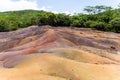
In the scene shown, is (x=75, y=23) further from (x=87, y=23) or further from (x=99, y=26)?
(x=99, y=26)

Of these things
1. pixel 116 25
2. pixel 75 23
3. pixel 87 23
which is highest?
pixel 116 25

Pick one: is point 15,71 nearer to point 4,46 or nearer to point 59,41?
point 59,41

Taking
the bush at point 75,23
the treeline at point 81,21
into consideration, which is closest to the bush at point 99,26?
the treeline at point 81,21

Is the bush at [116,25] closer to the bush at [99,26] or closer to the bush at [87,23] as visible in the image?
the bush at [99,26]

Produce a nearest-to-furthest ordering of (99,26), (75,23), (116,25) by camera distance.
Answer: (116,25)
(99,26)
(75,23)

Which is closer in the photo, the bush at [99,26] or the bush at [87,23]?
the bush at [99,26]

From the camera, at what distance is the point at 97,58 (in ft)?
72.5

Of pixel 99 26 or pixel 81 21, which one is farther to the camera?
pixel 81 21

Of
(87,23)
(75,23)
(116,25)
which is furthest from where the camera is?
(75,23)

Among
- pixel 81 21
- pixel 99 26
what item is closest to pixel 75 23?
pixel 81 21

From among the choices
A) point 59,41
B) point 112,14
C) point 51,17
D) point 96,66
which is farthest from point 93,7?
point 96,66

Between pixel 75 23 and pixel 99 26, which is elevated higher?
pixel 99 26

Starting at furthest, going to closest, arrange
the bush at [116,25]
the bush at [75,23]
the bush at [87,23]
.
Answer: the bush at [75,23] < the bush at [87,23] < the bush at [116,25]

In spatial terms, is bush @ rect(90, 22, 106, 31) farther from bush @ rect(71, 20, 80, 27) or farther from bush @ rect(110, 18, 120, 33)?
bush @ rect(71, 20, 80, 27)
